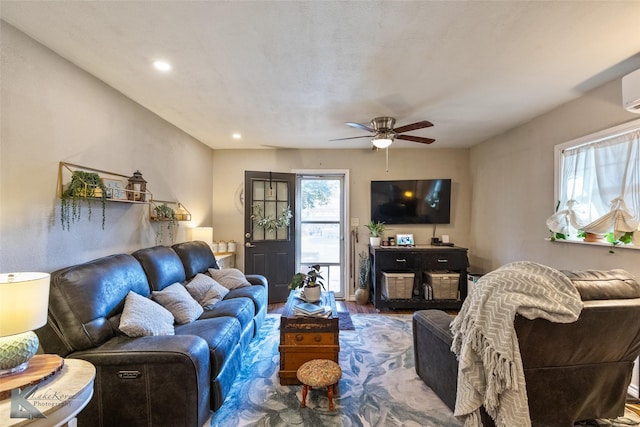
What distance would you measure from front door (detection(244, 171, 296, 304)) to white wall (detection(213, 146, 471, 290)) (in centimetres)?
35

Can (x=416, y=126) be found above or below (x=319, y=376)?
above

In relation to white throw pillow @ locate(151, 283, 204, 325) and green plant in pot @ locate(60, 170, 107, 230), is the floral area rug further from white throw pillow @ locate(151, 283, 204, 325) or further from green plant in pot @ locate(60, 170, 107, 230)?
green plant in pot @ locate(60, 170, 107, 230)

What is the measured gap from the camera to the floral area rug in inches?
76.3

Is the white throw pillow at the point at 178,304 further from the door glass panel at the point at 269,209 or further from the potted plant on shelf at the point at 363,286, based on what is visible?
the potted plant on shelf at the point at 363,286

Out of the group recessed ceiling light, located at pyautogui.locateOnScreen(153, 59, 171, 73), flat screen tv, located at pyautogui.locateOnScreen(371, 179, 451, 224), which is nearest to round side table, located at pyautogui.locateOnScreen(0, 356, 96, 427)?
recessed ceiling light, located at pyautogui.locateOnScreen(153, 59, 171, 73)

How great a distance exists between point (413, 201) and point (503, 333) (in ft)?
10.8

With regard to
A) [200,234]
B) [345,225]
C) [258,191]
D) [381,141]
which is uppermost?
[381,141]

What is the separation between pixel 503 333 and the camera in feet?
4.99

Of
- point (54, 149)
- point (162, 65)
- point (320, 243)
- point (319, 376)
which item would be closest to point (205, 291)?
point (319, 376)

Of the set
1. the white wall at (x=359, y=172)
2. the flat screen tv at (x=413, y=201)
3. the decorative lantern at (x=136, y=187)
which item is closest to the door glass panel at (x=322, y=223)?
the white wall at (x=359, y=172)

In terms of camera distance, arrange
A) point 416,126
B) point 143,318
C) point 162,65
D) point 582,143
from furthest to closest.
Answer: point 416,126
point 582,143
point 162,65
point 143,318

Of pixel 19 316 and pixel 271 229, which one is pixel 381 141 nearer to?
pixel 271 229

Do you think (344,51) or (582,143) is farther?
(582,143)

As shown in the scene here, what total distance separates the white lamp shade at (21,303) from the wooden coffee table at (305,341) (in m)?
1.51
